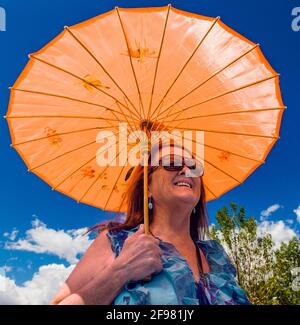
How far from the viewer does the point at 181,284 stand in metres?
2.27

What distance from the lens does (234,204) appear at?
1750cm

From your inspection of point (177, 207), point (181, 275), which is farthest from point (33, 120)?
point (181, 275)

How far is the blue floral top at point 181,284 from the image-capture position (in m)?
2.18

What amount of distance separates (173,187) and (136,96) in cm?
80

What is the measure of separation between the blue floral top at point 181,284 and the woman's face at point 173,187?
1.08 ft

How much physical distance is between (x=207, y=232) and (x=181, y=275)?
0.97 metres

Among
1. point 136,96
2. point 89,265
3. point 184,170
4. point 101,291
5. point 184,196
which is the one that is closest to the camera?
point 101,291

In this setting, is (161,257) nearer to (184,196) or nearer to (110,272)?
(110,272)

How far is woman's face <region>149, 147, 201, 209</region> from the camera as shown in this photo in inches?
106

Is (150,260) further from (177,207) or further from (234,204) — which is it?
(234,204)

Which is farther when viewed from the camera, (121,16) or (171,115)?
(171,115)

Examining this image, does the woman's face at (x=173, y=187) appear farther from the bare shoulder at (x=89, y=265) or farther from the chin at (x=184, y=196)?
the bare shoulder at (x=89, y=265)

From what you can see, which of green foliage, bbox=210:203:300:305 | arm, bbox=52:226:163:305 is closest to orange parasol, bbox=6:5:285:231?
arm, bbox=52:226:163:305

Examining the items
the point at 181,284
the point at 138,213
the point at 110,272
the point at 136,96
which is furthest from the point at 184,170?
the point at 110,272
